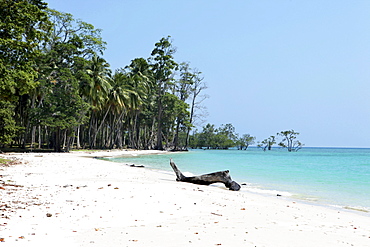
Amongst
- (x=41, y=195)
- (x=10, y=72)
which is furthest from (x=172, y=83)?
(x=41, y=195)

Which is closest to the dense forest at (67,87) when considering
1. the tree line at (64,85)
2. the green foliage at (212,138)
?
the tree line at (64,85)

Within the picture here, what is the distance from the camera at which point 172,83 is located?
61.2 meters

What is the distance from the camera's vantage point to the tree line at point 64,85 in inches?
525

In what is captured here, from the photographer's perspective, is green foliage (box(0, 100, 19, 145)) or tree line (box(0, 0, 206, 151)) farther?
green foliage (box(0, 100, 19, 145))

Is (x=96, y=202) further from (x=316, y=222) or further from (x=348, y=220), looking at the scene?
(x=348, y=220)

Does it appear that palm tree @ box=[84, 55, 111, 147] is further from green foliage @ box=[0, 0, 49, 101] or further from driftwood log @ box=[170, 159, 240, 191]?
driftwood log @ box=[170, 159, 240, 191]

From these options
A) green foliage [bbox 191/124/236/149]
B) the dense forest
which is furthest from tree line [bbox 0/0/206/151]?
green foliage [bbox 191/124/236/149]

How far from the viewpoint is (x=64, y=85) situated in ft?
111

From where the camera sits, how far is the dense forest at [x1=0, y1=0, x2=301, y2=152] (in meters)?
13.4

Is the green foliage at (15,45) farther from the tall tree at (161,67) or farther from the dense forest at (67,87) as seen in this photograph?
the tall tree at (161,67)

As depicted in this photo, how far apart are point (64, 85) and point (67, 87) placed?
1945 millimetres

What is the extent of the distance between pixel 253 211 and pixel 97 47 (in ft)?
110

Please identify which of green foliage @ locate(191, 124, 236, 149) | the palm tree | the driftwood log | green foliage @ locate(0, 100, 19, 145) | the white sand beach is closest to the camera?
the white sand beach

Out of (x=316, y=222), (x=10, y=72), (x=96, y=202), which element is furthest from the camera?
(x=10, y=72)
